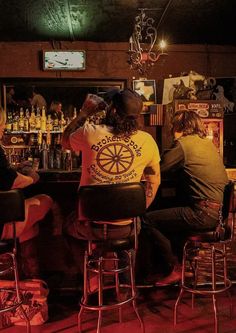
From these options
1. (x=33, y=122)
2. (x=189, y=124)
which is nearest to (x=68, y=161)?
(x=33, y=122)

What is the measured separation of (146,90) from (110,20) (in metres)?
1.30

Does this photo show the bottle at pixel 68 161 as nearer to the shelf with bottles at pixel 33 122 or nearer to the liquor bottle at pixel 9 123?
the shelf with bottles at pixel 33 122

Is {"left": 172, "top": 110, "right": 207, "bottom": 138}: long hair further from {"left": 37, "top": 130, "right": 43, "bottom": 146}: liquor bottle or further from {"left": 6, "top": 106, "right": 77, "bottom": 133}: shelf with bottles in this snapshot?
{"left": 37, "top": 130, "right": 43, "bottom": 146}: liquor bottle

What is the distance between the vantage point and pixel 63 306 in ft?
10.0

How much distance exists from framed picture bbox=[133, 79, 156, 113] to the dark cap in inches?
127

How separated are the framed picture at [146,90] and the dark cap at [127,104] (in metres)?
3.23

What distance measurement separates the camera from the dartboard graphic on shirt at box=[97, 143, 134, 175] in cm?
240

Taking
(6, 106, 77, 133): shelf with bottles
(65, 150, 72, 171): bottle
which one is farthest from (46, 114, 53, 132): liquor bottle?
(65, 150, 72, 171): bottle

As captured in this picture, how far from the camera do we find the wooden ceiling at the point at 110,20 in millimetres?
4195

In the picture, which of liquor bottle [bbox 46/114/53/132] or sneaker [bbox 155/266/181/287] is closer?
sneaker [bbox 155/266/181/287]

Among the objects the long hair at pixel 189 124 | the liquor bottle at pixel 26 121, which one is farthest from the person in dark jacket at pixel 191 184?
the liquor bottle at pixel 26 121

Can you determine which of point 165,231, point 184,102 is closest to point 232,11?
point 184,102

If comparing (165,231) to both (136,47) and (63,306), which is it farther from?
(136,47)

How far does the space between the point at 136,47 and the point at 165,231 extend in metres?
2.34
